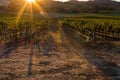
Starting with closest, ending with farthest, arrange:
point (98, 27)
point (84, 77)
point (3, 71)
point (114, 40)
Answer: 1. point (84, 77)
2. point (3, 71)
3. point (114, 40)
4. point (98, 27)

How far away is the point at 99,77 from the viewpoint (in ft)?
37.7

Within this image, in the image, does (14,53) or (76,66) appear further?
(14,53)

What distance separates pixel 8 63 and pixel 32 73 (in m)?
2.18

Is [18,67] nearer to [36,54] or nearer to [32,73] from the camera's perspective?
[32,73]

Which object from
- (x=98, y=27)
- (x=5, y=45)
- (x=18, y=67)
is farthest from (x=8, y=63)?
(x=98, y=27)

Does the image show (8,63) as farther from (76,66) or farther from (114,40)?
(114,40)

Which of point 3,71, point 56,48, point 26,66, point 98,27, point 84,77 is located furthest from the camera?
point 98,27

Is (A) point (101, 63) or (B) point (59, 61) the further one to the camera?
(B) point (59, 61)

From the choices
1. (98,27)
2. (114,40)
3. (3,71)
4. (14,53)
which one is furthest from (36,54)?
(98,27)

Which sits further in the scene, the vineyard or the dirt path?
the dirt path

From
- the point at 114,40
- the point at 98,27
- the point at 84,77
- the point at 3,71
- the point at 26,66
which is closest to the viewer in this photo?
the point at 84,77

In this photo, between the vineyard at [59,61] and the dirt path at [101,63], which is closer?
the vineyard at [59,61]

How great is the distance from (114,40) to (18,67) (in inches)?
444

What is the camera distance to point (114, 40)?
22.3 metres
